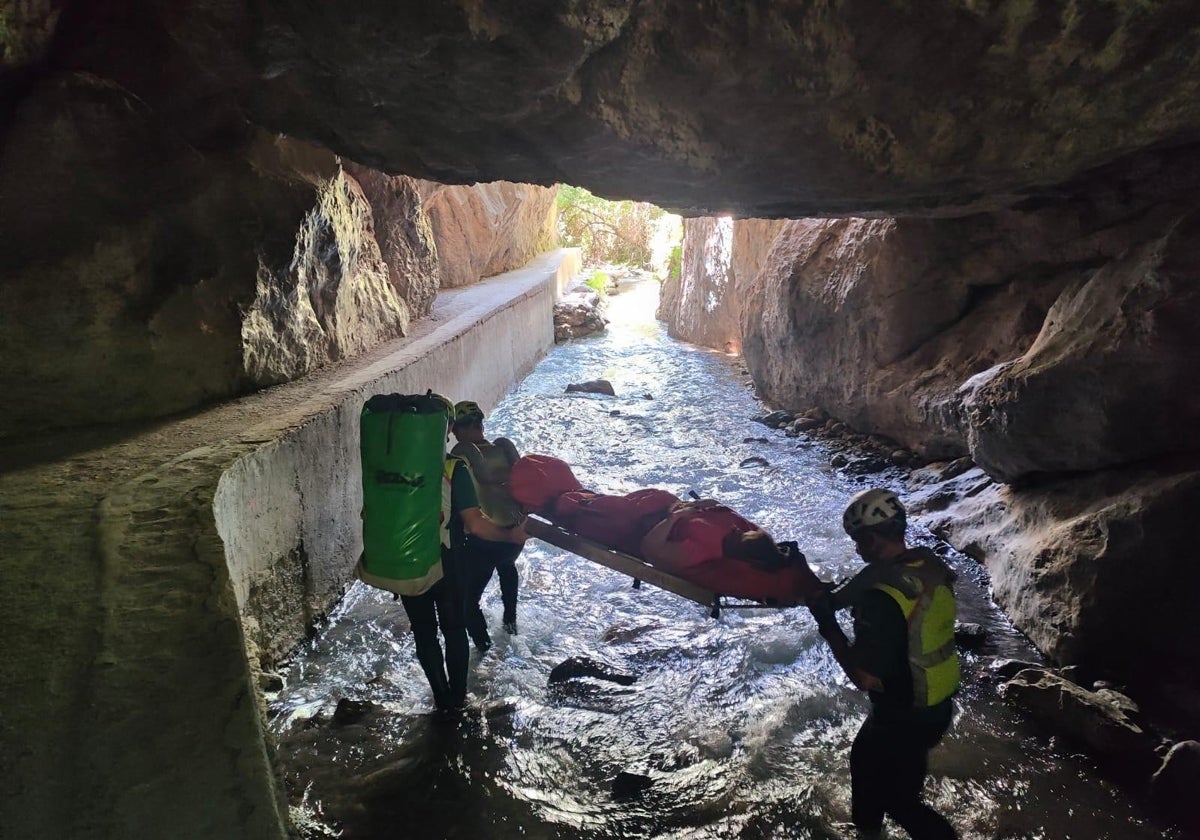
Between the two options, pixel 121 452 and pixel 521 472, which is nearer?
pixel 121 452

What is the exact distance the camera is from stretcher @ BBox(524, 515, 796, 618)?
3.93 metres

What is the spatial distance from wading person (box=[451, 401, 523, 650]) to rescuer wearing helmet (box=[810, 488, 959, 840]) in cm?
204

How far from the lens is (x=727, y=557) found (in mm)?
3959

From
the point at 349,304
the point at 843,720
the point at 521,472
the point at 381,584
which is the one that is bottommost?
the point at 843,720

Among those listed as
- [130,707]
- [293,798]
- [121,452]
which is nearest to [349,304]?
[121,452]

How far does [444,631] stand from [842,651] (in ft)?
7.11

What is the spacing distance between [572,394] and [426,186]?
14.3 ft

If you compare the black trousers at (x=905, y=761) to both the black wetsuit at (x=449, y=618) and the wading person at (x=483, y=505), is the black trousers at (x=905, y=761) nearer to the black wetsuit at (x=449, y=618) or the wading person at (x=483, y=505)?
the black wetsuit at (x=449, y=618)

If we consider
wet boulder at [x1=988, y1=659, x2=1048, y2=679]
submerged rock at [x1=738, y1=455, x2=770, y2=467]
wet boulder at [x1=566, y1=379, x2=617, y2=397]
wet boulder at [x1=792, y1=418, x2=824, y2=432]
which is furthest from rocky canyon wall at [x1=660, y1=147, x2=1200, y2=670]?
wet boulder at [x1=566, y1=379, x2=617, y2=397]

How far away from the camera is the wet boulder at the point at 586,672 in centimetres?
455

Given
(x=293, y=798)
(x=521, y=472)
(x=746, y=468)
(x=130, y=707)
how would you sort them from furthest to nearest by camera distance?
1. (x=746, y=468)
2. (x=521, y=472)
3. (x=293, y=798)
4. (x=130, y=707)

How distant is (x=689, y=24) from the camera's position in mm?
3930

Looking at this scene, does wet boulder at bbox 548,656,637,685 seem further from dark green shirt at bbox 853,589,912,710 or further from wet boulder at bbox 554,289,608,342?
wet boulder at bbox 554,289,608,342

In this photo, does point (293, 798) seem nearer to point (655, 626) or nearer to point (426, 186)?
point (655, 626)
